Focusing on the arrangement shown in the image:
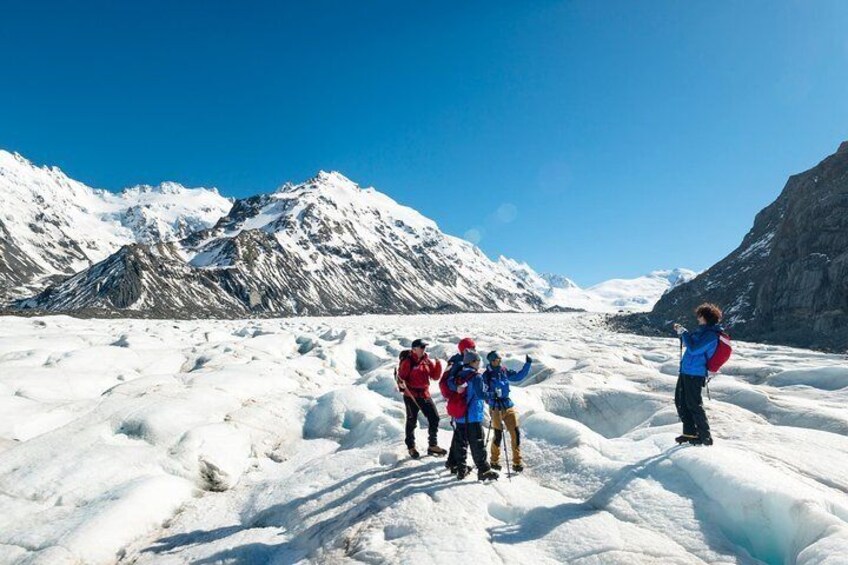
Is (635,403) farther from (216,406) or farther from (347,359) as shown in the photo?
(347,359)

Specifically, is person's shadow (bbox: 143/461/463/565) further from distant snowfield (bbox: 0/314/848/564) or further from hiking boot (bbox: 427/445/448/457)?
hiking boot (bbox: 427/445/448/457)

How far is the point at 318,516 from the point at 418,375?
3469 mm

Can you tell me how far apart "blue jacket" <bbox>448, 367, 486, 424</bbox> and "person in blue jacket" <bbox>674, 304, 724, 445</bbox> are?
356cm

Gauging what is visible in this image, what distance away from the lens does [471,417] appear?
8602 mm

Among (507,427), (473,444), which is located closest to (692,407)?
(507,427)

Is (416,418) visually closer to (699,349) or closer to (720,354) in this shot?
(699,349)

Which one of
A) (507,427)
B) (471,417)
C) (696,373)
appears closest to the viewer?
(696,373)

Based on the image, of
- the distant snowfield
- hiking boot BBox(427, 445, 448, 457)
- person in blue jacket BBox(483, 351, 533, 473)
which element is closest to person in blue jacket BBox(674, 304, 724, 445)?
the distant snowfield

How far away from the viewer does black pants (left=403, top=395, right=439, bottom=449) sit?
10.1m

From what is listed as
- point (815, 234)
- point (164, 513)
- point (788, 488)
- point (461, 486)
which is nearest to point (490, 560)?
point (461, 486)

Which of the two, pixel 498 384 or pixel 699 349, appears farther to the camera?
pixel 498 384

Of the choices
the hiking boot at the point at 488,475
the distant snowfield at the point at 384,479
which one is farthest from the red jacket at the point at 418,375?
the hiking boot at the point at 488,475

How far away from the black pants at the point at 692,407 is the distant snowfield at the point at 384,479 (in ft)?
1.79

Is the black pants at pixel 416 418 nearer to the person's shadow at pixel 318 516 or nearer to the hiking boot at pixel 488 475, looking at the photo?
the person's shadow at pixel 318 516
